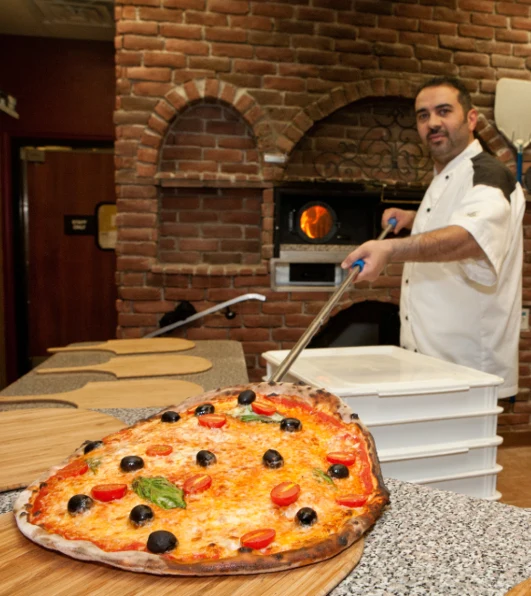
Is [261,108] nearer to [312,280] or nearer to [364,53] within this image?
[364,53]

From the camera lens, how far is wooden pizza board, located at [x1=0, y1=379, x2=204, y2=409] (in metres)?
1.30

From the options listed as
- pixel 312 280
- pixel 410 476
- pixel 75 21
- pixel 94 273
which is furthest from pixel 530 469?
pixel 75 21

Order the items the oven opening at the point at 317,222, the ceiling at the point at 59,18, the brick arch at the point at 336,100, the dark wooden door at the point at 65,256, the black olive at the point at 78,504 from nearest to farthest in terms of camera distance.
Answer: the black olive at the point at 78,504 < the brick arch at the point at 336,100 < the oven opening at the point at 317,222 < the ceiling at the point at 59,18 < the dark wooden door at the point at 65,256

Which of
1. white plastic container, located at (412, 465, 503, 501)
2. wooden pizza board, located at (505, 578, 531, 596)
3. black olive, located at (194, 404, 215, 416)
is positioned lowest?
white plastic container, located at (412, 465, 503, 501)

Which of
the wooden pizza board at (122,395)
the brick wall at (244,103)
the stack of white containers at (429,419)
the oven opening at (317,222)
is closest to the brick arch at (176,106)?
the brick wall at (244,103)

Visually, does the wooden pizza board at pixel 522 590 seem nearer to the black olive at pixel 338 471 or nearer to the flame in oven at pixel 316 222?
the black olive at pixel 338 471

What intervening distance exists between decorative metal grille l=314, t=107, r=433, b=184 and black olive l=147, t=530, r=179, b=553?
10.6 ft

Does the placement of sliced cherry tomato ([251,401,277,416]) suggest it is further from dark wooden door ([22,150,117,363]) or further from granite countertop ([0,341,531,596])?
dark wooden door ([22,150,117,363])

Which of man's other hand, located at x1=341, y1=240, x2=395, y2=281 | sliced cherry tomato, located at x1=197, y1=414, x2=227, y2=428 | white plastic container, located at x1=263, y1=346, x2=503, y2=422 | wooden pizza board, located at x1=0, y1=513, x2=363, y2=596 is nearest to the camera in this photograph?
wooden pizza board, located at x1=0, y1=513, x2=363, y2=596

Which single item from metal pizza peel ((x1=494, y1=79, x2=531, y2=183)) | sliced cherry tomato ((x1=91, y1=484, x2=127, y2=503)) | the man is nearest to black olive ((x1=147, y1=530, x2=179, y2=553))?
sliced cherry tomato ((x1=91, y1=484, x2=127, y2=503))

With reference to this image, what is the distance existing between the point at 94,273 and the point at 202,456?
4415mm

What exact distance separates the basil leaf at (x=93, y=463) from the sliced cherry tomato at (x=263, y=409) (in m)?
0.26

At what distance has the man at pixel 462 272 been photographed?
1782mm

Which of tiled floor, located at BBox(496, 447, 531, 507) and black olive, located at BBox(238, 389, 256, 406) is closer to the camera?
black olive, located at BBox(238, 389, 256, 406)
